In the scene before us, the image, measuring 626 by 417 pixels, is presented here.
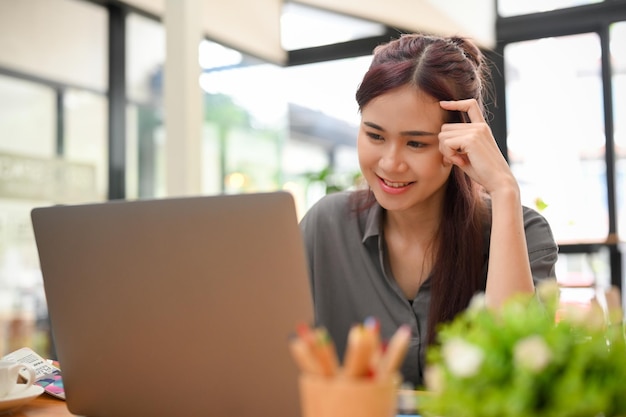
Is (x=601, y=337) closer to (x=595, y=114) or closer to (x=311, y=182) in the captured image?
(x=595, y=114)

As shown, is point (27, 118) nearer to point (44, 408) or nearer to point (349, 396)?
point (44, 408)

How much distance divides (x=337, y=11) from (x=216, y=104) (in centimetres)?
110

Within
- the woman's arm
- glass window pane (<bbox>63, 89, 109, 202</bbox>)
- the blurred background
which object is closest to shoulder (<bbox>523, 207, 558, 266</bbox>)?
the woman's arm

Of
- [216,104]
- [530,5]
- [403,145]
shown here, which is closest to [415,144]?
[403,145]

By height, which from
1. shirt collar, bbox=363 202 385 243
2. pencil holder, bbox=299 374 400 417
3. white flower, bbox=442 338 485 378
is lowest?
pencil holder, bbox=299 374 400 417

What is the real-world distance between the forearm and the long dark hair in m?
0.15

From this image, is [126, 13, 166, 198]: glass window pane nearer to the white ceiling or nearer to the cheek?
the white ceiling

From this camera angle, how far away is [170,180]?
412 centimetres

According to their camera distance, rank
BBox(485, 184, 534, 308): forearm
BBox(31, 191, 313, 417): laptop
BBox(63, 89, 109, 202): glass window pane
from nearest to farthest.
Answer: BBox(31, 191, 313, 417): laptop, BBox(485, 184, 534, 308): forearm, BBox(63, 89, 109, 202): glass window pane

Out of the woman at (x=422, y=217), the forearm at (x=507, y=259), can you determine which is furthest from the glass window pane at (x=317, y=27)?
the forearm at (x=507, y=259)

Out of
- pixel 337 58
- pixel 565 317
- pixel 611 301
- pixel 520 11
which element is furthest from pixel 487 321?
pixel 337 58

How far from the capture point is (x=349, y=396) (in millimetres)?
646

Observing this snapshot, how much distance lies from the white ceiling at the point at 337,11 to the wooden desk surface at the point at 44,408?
3.43 meters

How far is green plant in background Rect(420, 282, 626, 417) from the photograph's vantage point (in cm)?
62
